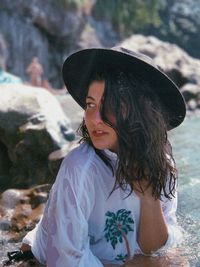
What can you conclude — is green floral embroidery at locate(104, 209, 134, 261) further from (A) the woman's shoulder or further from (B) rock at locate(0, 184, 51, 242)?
(B) rock at locate(0, 184, 51, 242)

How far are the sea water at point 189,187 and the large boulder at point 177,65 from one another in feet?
17.9

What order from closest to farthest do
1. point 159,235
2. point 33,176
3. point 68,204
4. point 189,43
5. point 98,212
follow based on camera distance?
point 68,204 → point 98,212 → point 159,235 → point 33,176 → point 189,43

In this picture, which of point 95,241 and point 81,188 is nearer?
point 81,188

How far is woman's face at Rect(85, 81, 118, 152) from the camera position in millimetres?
2389

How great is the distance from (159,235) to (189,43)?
3300 centimetres

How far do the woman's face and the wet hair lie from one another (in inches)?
1.2

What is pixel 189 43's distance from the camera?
34.6m

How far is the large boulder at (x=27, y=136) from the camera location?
22.3 feet

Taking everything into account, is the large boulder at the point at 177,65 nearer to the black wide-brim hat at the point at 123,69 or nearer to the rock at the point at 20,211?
the rock at the point at 20,211

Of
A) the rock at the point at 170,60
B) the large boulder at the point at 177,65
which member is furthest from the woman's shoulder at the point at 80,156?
the rock at the point at 170,60

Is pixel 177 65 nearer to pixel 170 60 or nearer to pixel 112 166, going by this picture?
pixel 170 60

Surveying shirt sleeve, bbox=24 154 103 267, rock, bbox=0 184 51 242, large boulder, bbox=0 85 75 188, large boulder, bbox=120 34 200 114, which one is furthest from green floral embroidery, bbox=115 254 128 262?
large boulder, bbox=120 34 200 114

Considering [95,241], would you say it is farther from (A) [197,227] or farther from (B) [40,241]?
(A) [197,227]

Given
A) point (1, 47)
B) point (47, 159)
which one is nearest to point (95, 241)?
point (47, 159)
